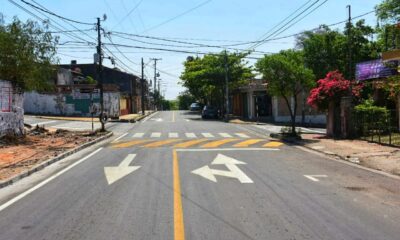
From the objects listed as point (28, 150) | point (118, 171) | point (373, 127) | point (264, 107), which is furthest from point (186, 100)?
point (118, 171)

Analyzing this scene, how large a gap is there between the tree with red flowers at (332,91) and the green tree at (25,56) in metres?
13.9

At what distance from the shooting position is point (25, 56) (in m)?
25.5

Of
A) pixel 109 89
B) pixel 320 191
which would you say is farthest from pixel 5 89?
pixel 109 89

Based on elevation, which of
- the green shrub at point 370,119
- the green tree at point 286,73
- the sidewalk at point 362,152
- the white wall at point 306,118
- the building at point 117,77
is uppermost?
the building at point 117,77

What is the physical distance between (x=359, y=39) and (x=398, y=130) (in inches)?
880

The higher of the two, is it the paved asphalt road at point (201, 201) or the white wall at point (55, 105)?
the white wall at point (55, 105)

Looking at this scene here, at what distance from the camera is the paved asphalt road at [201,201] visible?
291 inches

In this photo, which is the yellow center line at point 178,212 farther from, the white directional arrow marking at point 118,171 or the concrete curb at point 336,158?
the concrete curb at point 336,158

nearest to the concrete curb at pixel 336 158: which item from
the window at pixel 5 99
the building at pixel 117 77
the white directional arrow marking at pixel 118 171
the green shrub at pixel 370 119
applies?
the green shrub at pixel 370 119

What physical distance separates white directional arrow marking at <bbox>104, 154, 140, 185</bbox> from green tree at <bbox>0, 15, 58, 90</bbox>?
11.4 metres

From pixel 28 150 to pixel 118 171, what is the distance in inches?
323

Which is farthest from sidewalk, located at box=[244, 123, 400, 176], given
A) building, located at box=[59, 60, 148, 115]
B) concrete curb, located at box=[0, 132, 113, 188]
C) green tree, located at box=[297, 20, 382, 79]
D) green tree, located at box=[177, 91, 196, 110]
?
green tree, located at box=[177, 91, 196, 110]

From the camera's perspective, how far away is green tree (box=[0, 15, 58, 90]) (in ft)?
81.9

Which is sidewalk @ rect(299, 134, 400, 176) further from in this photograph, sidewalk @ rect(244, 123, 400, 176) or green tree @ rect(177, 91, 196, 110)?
green tree @ rect(177, 91, 196, 110)
